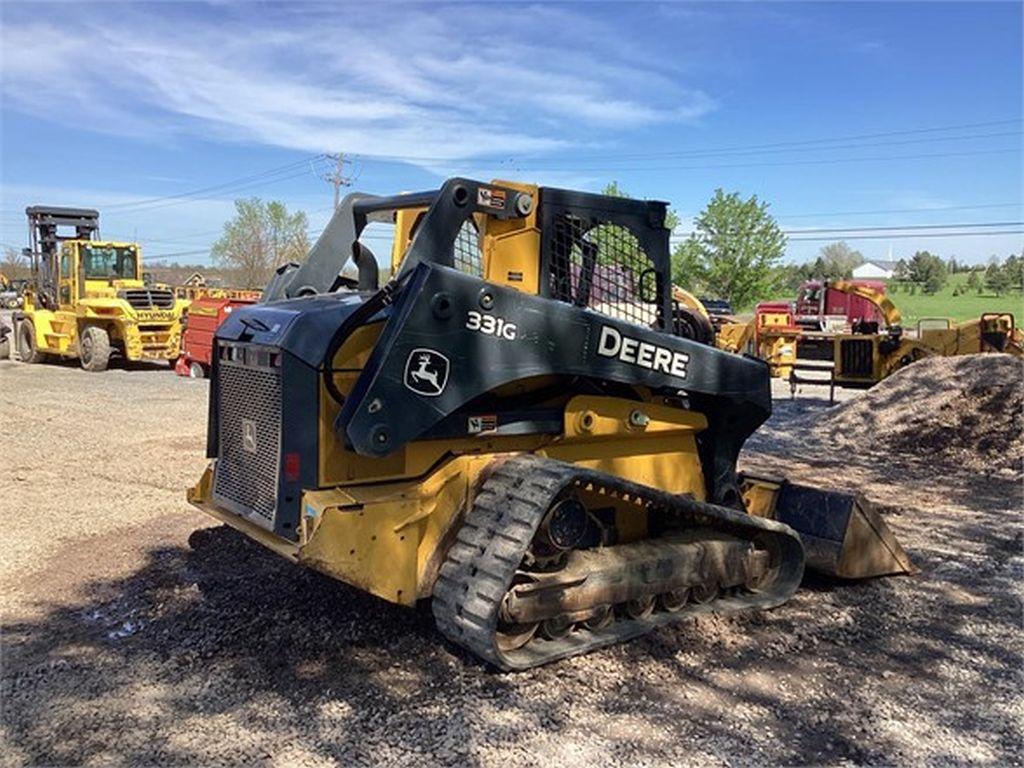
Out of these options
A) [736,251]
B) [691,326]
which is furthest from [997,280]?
[691,326]

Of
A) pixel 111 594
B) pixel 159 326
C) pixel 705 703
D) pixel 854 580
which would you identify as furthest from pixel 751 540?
pixel 159 326

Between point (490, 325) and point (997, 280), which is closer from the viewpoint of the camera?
point (490, 325)

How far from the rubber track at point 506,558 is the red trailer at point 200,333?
43.0 ft

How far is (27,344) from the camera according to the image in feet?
71.7

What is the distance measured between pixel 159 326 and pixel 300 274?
15315 mm

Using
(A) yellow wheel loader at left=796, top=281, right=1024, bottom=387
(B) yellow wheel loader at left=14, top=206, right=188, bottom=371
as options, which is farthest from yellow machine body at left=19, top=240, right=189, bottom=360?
(A) yellow wheel loader at left=796, top=281, right=1024, bottom=387

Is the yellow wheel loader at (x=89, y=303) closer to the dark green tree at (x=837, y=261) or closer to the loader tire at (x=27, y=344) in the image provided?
the loader tire at (x=27, y=344)

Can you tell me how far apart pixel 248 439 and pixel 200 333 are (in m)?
14.1

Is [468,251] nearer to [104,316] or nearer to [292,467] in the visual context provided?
[292,467]

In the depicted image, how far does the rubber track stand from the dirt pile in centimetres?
718

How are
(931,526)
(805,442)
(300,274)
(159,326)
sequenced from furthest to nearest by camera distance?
(159,326), (805,442), (931,526), (300,274)

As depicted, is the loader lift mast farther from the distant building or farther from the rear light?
the distant building

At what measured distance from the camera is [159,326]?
19.6 m

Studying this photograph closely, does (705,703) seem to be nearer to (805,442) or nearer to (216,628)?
(216,628)
